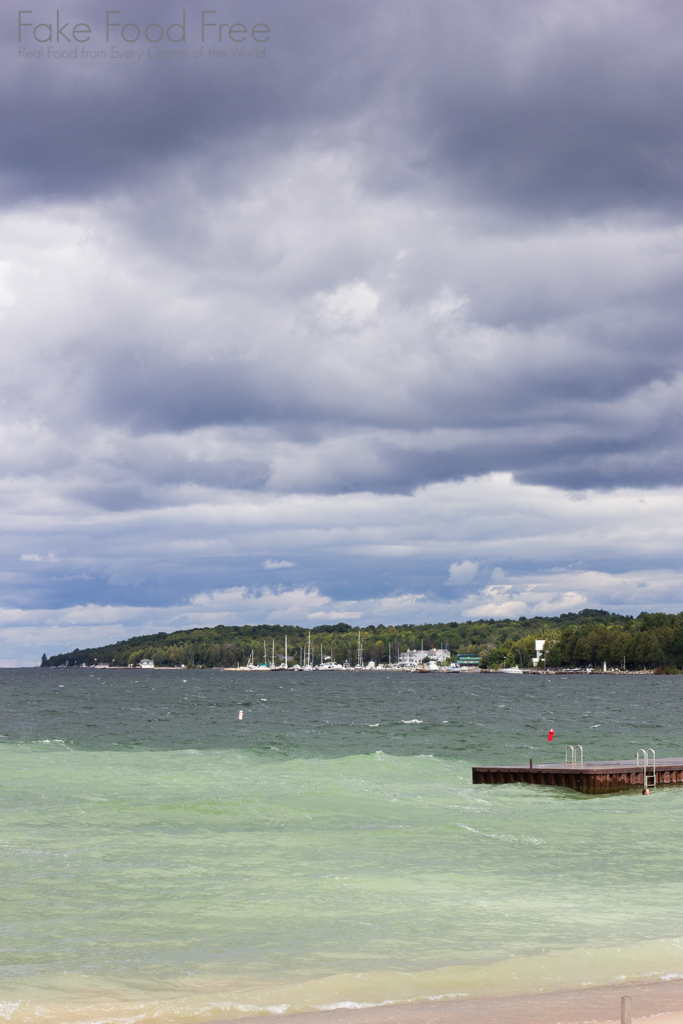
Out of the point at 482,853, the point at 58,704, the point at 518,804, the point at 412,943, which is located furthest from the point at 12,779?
the point at 58,704

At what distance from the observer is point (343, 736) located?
73.7m

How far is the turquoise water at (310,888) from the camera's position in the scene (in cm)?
1334

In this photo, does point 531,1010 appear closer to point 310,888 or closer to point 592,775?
point 310,888

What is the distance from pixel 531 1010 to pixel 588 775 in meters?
29.8

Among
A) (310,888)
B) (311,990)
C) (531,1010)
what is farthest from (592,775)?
(531,1010)

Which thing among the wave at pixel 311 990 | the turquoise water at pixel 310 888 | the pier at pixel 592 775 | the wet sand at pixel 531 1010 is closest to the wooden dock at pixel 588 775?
the pier at pixel 592 775

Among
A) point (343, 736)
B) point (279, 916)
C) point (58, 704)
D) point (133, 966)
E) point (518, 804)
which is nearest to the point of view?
point (133, 966)

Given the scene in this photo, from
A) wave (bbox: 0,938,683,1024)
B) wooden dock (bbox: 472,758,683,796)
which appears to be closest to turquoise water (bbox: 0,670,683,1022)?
wave (bbox: 0,938,683,1024)

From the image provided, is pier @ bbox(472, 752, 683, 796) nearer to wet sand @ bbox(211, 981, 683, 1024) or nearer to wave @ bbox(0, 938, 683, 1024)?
wave @ bbox(0, 938, 683, 1024)

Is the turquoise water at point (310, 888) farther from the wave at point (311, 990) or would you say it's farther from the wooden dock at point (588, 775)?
the wooden dock at point (588, 775)

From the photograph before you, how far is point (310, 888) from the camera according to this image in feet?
65.4

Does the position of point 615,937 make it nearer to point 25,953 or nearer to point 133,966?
point 133,966

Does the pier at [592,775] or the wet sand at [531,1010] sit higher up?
the wet sand at [531,1010]

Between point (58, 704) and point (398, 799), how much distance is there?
96.0 metres
